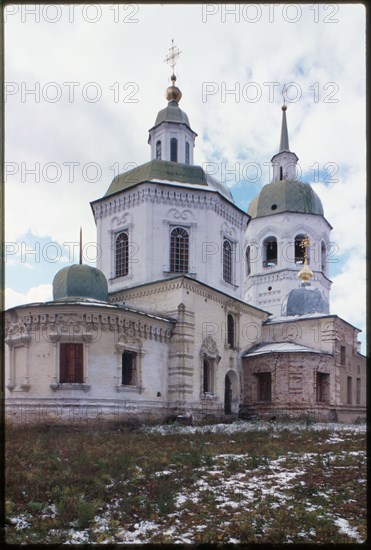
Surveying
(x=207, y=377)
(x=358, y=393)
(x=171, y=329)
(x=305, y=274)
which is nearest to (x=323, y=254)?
(x=305, y=274)

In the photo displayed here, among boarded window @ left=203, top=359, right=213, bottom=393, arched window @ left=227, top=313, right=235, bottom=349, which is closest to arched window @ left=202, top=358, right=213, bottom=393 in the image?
boarded window @ left=203, top=359, right=213, bottom=393

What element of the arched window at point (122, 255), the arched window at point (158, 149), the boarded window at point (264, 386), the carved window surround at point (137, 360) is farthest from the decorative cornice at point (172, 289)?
the arched window at point (158, 149)

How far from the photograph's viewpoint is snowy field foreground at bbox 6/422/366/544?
7590 mm

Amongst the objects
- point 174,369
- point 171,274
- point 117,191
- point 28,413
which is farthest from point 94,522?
point 117,191

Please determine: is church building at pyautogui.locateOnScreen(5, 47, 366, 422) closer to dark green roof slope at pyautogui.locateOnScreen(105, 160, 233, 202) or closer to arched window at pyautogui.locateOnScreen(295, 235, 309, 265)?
dark green roof slope at pyautogui.locateOnScreen(105, 160, 233, 202)

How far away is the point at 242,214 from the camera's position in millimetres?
28422

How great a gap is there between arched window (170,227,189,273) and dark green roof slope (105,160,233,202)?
8.41ft

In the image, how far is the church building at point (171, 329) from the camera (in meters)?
19.6

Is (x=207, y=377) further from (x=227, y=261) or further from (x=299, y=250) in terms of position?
(x=299, y=250)

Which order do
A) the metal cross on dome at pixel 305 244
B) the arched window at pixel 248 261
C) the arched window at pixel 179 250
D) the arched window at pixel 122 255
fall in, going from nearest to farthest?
the arched window at pixel 179 250 → the arched window at pixel 122 255 → the metal cross on dome at pixel 305 244 → the arched window at pixel 248 261

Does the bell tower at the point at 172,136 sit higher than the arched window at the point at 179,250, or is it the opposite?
the bell tower at the point at 172,136

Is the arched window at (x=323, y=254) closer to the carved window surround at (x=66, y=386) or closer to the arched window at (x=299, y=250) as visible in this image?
the arched window at (x=299, y=250)

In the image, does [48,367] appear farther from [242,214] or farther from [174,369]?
[242,214]

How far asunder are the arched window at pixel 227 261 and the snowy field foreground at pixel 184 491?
1275 cm
